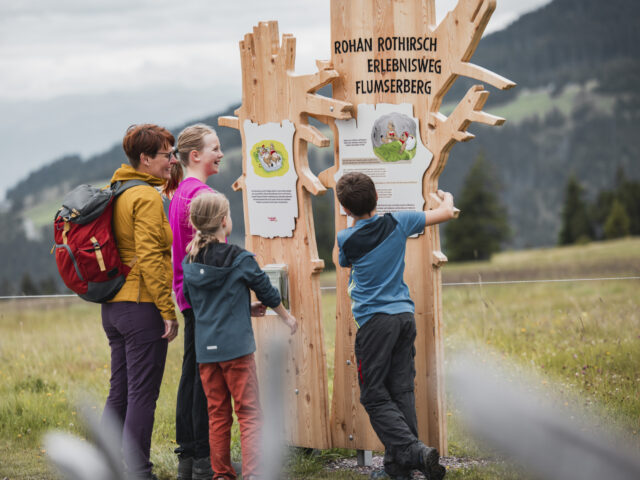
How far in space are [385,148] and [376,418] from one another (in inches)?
75.6

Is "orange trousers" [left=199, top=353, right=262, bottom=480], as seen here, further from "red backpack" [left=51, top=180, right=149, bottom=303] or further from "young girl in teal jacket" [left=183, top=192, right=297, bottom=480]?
"red backpack" [left=51, top=180, right=149, bottom=303]

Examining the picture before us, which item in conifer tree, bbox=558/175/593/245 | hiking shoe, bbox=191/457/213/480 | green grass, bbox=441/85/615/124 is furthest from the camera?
green grass, bbox=441/85/615/124

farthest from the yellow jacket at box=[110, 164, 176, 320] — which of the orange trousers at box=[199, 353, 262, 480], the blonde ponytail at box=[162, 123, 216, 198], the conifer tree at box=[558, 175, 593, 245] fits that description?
the conifer tree at box=[558, 175, 593, 245]

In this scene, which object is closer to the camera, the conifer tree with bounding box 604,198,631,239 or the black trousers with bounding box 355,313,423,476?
the black trousers with bounding box 355,313,423,476

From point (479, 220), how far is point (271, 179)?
7262 cm

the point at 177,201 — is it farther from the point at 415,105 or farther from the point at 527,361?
the point at 527,361

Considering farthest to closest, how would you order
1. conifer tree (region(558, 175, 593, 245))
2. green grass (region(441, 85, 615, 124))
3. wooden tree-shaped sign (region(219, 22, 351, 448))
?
green grass (region(441, 85, 615, 124)), conifer tree (region(558, 175, 593, 245)), wooden tree-shaped sign (region(219, 22, 351, 448))

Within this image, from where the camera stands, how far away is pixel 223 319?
4609mm

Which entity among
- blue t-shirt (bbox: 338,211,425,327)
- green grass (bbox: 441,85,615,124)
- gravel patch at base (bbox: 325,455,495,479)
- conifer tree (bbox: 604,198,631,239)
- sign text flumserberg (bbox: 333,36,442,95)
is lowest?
conifer tree (bbox: 604,198,631,239)

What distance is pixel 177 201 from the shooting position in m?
5.01

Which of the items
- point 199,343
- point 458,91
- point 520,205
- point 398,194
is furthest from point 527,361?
point 458,91

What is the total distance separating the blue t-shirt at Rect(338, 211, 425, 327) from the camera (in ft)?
15.7

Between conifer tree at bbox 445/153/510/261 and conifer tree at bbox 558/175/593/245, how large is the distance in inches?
540

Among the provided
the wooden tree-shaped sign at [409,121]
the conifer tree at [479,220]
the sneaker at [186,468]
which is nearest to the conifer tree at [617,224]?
the conifer tree at [479,220]
